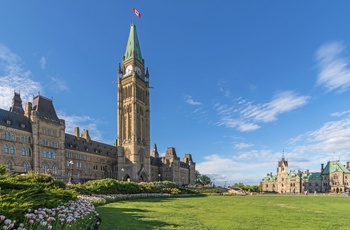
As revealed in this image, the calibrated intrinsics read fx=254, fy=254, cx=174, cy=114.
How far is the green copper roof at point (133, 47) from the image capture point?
93.2 metres

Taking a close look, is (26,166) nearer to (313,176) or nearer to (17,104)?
(17,104)

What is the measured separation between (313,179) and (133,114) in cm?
7756

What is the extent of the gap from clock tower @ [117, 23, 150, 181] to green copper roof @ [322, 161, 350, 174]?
A: 7178 cm

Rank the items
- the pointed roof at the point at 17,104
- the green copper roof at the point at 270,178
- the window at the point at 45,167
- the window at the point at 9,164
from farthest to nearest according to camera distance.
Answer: the green copper roof at the point at 270,178, the pointed roof at the point at 17,104, the window at the point at 45,167, the window at the point at 9,164

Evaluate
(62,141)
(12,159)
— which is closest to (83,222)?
(12,159)

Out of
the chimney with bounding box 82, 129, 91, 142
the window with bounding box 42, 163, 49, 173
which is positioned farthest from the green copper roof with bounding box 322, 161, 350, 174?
the window with bounding box 42, 163, 49, 173

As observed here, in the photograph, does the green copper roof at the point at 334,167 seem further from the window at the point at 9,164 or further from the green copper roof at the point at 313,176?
the window at the point at 9,164

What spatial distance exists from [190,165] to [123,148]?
54717 mm

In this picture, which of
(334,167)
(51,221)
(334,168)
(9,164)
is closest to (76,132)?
(9,164)

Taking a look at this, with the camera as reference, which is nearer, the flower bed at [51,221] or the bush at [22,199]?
the flower bed at [51,221]

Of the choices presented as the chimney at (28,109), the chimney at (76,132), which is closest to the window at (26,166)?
the chimney at (28,109)

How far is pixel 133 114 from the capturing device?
3337 inches

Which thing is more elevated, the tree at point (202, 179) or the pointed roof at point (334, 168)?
Answer: the pointed roof at point (334, 168)

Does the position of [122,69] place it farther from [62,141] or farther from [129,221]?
[129,221]
